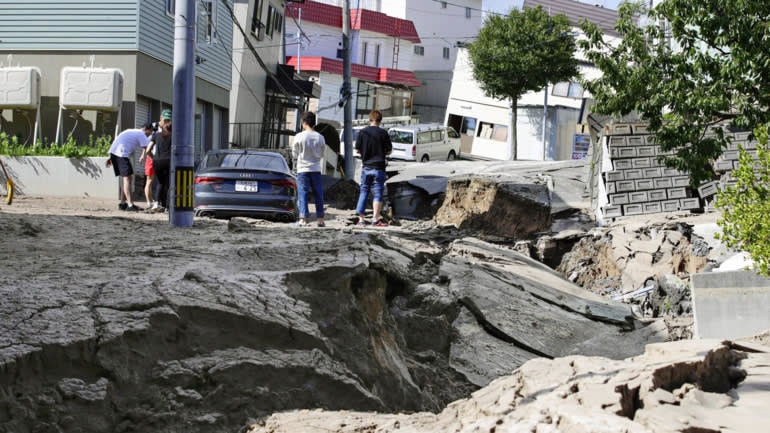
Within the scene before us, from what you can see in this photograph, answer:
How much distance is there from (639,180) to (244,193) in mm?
8738

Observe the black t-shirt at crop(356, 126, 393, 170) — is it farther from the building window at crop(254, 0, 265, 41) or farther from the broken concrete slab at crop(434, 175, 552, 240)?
the building window at crop(254, 0, 265, 41)

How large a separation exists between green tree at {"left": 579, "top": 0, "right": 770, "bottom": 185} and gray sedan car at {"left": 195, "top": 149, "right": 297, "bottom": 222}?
4980 mm

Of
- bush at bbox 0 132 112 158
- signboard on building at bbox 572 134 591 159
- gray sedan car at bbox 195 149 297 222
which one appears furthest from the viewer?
signboard on building at bbox 572 134 591 159

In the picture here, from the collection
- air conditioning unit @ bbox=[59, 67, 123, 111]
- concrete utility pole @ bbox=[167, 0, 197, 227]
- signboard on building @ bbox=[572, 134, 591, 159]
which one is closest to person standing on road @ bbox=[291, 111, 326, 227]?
concrete utility pole @ bbox=[167, 0, 197, 227]

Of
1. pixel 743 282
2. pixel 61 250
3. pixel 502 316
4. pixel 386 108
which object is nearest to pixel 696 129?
pixel 743 282

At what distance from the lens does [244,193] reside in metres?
14.4

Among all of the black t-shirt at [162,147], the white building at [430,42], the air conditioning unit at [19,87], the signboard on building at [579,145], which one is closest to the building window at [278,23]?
the air conditioning unit at [19,87]

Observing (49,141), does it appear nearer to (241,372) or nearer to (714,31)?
(714,31)

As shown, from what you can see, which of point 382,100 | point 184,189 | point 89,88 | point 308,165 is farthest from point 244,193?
point 382,100

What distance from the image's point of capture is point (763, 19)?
43.7ft

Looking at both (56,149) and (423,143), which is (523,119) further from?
(56,149)

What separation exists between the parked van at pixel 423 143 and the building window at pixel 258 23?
28.9ft

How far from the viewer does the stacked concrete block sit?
61.9ft

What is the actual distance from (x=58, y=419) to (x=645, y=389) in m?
2.66
